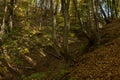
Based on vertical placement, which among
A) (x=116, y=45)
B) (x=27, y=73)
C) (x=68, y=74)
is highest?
(x=116, y=45)

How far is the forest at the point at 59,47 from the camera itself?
9.73 m

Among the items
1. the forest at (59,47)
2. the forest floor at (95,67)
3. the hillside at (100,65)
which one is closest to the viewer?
the hillside at (100,65)

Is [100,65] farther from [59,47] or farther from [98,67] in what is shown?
[59,47]

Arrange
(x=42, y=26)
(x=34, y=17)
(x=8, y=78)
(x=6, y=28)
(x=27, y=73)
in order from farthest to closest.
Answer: (x=34, y=17), (x=42, y=26), (x=6, y=28), (x=27, y=73), (x=8, y=78)

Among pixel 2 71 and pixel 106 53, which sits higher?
pixel 106 53

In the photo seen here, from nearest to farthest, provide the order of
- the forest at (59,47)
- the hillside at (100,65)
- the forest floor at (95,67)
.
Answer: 1. the hillside at (100,65)
2. the forest floor at (95,67)
3. the forest at (59,47)

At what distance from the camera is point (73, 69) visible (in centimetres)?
1044

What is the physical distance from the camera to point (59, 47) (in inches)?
446

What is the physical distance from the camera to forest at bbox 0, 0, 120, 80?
9727 millimetres

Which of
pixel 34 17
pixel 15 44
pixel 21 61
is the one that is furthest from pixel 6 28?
pixel 34 17

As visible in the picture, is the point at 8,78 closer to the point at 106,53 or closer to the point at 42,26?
the point at 106,53

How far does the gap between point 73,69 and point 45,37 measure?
341 inches

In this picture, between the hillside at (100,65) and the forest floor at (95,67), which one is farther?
the forest floor at (95,67)

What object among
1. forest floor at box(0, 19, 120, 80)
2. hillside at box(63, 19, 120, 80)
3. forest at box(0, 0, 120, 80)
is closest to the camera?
hillside at box(63, 19, 120, 80)
